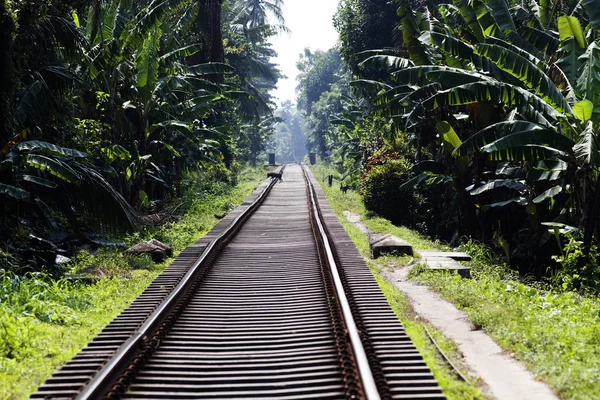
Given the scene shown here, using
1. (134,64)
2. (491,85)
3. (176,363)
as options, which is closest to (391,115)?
(491,85)

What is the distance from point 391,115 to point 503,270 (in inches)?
280

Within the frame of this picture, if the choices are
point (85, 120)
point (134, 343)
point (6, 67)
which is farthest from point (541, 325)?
point (85, 120)

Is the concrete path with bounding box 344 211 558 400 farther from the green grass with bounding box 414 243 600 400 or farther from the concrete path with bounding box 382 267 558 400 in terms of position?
the green grass with bounding box 414 243 600 400

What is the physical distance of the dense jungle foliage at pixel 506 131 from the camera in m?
10.7

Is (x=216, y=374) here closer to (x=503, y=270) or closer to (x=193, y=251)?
(x=193, y=251)

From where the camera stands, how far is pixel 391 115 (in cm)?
1752

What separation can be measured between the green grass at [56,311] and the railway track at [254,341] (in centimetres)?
35

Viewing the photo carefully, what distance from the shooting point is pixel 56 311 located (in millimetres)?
7301

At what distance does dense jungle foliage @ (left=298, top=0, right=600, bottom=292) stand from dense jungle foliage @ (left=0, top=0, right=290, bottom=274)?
5.93 m

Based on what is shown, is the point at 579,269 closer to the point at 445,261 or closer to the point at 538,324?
the point at 445,261

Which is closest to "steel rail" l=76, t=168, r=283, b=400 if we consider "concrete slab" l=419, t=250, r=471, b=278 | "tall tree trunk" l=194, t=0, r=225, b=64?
"concrete slab" l=419, t=250, r=471, b=278

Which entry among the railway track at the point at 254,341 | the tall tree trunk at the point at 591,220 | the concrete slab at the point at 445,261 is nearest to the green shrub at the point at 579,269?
the tall tree trunk at the point at 591,220

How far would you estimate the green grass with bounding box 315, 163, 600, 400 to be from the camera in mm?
5070

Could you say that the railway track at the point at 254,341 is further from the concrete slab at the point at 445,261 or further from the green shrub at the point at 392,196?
the green shrub at the point at 392,196
